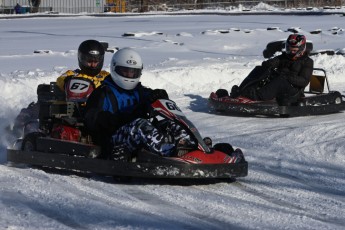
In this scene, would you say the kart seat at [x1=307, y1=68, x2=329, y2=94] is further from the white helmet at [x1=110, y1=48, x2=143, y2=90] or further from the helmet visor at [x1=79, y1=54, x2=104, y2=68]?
the white helmet at [x1=110, y1=48, x2=143, y2=90]

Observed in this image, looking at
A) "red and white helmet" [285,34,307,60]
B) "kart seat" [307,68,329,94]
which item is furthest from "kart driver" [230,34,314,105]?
"kart seat" [307,68,329,94]

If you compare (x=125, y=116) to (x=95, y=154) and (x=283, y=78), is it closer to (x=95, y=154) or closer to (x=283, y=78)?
(x=95, y=154)

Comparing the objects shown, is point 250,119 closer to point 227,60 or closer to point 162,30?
point 227,60

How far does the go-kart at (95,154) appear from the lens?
693cm

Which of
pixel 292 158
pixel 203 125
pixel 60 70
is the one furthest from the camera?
pixel 60 70

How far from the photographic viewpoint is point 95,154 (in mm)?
7328

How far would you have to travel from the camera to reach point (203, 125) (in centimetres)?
1103

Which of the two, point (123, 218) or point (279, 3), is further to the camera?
point (279, 3)

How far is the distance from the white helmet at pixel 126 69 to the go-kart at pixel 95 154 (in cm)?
43

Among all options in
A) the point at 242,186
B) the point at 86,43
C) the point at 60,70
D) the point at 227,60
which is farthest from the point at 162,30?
the point at 242,186

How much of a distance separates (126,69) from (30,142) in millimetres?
1307

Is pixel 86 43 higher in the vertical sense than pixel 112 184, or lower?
higher

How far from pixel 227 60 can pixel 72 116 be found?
32.0ft

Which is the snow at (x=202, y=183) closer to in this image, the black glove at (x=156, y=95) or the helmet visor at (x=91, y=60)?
the black glove at (x=156, y=95)
